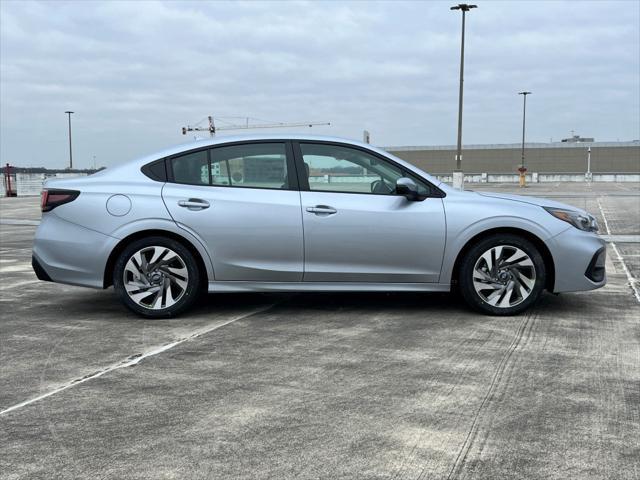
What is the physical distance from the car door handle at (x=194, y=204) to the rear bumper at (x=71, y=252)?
0.65 metres

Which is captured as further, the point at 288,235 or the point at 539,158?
the point at 539,158

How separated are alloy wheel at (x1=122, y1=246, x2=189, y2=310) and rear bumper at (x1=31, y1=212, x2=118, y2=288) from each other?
9.7 inches

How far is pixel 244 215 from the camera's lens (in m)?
5.67

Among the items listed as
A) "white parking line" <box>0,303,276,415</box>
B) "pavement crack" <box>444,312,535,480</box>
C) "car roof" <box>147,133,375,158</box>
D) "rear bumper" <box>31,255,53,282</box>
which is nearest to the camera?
"pavement crack" <box>444,312,535,480</box>

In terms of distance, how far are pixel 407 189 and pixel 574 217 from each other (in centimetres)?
153

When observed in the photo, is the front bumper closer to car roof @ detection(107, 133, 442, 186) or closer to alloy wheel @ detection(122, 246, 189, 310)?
car roof @ detection(107, 133, 442, 186)

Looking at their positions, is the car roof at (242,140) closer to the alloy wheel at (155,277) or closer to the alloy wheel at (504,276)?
the alloy wheel at (155,277)

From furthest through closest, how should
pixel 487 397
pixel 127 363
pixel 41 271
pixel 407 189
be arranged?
pixel 41 271, pixel 407 189, pixel 127 363, pixel 487 397

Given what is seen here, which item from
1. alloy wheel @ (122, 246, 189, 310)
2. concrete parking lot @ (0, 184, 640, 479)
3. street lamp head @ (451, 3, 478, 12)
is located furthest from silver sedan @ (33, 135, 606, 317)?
street lamp head @ (451, 3, 478, 12)

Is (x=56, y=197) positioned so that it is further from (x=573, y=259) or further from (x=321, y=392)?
(x=573, y=259)

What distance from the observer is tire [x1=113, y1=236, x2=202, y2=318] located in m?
5.64

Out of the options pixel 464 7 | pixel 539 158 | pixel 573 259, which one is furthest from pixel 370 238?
pixel 539 158

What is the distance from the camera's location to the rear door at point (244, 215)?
5.66 metres

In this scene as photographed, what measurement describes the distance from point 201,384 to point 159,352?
33.3 inches
